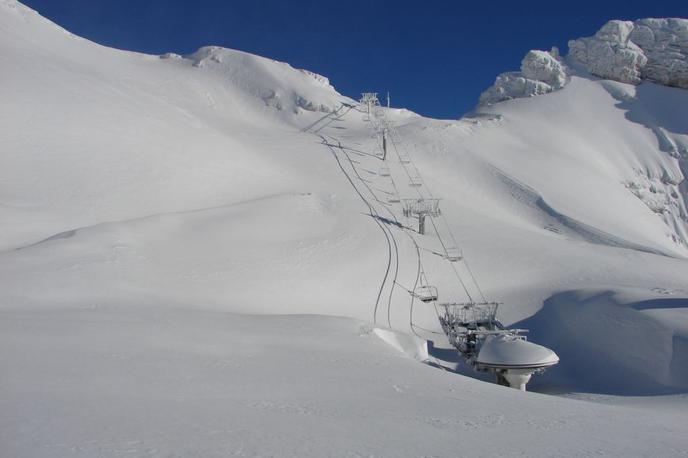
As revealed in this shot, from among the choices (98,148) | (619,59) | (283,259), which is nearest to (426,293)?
(283,259)

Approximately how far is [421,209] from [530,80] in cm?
3257

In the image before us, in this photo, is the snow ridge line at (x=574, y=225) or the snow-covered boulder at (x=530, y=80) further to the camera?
the snow-covered boulder at (x=530, y=80)

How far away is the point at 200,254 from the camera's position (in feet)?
48.0

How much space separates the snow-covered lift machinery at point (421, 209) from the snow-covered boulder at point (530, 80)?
98.2 feet

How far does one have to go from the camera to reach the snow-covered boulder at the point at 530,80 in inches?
1896

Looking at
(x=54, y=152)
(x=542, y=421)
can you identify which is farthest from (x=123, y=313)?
(x=54, y=152)

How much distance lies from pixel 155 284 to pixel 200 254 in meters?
2.39

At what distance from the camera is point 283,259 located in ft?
52.0

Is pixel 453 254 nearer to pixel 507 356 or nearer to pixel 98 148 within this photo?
pixel 507 356

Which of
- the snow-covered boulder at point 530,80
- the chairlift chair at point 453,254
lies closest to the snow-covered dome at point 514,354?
the chairlift chair at point 453,254

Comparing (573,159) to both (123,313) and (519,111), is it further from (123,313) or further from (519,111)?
(123,313)

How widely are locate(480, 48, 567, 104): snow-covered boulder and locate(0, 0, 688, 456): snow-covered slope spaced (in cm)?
1013

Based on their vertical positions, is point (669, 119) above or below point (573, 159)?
above

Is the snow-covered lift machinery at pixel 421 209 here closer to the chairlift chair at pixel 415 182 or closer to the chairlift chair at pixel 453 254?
the chairlift chair at pixel 453 254
